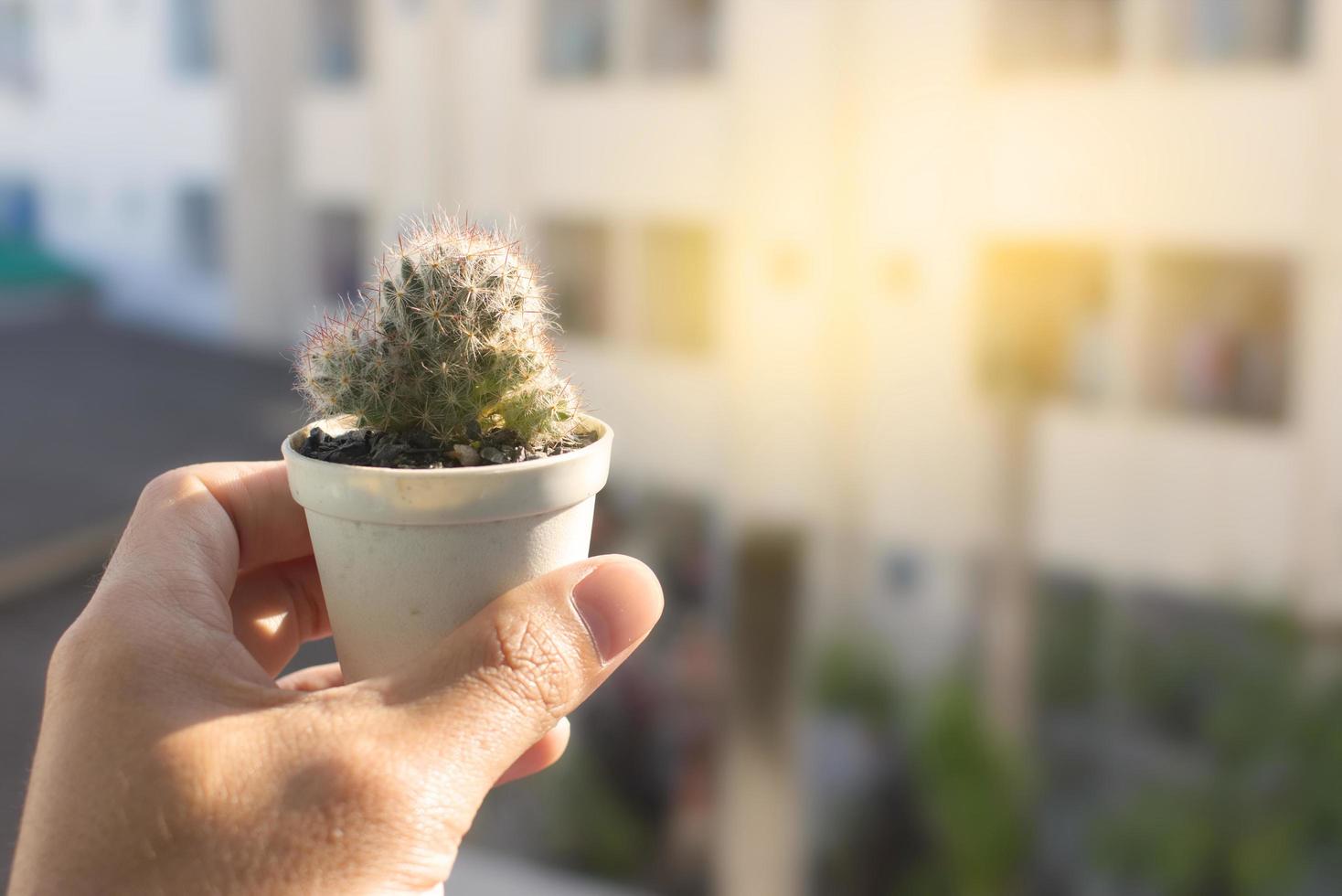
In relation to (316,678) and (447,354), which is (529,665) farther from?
(316,678)

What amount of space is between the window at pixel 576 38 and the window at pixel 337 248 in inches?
44.8

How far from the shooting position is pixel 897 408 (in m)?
3.11

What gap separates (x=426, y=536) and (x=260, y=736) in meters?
0.14

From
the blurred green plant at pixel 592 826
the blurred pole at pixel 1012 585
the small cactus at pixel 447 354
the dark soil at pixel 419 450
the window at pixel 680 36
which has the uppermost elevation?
the window at pixel 680 36

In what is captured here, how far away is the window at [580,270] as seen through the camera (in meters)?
3.43

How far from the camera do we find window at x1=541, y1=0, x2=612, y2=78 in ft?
11.1

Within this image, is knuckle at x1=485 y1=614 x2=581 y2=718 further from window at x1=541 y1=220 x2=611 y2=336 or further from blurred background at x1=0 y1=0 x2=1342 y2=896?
window at x1=541 y1=220 x2=611 y2=336

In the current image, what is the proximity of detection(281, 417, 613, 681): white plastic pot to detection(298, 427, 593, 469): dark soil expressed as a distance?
0.02m

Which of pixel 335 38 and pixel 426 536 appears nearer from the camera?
pixel 426 536

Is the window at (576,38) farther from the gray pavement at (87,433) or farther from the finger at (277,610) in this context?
the finger at (277,610)

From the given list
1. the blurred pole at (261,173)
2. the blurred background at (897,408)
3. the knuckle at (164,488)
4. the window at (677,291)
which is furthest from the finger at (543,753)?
the blurred pole at (261,173)

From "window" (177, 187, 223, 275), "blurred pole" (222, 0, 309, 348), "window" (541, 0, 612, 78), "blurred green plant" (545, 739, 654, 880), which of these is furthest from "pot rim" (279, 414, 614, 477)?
"window" (177, 187, 223, 275)

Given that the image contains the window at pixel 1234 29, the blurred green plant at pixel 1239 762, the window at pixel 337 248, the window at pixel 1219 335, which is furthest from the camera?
the window at pixel 337 248

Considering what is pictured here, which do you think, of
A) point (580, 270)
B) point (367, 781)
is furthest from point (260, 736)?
point (580, 270)
